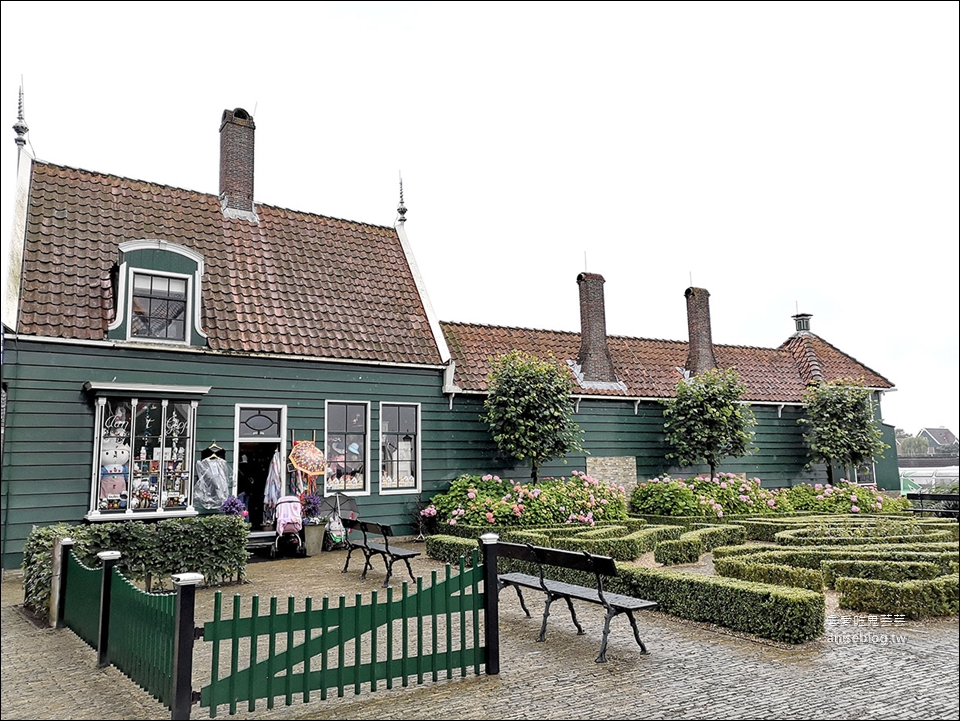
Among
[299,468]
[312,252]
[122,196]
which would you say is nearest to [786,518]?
[299,468]

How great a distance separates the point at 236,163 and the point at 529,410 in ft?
29.3

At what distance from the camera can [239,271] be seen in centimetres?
1569

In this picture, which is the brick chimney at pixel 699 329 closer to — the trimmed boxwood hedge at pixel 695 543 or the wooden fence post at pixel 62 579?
the trimmed boxwood hedge at pixel 695 543

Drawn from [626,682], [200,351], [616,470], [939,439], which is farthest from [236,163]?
[939,439]

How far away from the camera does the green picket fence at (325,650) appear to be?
5.32 meters

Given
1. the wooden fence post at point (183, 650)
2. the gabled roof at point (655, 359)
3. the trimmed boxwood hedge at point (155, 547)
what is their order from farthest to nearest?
the gabled roof at point (655, 359)
the trimmed boxwood hedge at point (155, 547)
the wooden fence post at point (183, 650)

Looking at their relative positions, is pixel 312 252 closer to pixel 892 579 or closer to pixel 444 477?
pixel 444 477

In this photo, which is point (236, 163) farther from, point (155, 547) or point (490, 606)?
point (490, 606)

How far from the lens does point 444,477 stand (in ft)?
55.5

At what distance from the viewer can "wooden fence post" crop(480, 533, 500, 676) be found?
6.38 metres

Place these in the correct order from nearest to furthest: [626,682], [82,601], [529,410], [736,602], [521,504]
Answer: [626,682] → [82,601] → [736,602] → [521,504] → [529,410]

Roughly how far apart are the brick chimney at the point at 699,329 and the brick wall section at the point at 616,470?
428 centimetres

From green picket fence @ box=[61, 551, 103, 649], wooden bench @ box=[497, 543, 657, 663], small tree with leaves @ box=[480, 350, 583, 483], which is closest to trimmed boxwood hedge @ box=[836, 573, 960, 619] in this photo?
wooden bench @ box=[497, 543, 657, 663]

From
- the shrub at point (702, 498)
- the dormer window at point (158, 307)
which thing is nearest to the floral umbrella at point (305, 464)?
the dormer window at point (158, 307)
